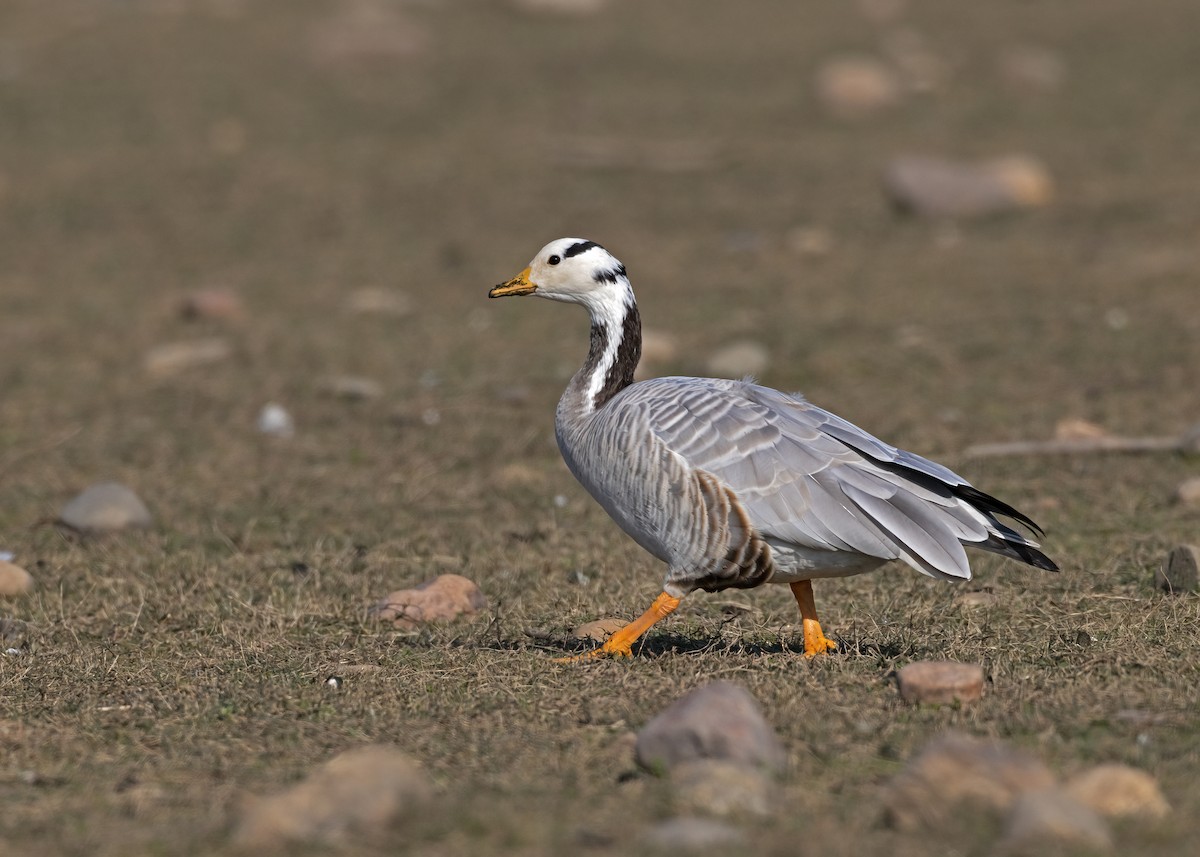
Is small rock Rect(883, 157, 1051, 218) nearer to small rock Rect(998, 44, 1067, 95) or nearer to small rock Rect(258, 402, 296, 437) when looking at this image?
small rock Rect(998, 44, 1067, 95)

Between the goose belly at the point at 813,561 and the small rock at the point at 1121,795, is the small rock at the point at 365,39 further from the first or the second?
the small rock at the point at 1121,795

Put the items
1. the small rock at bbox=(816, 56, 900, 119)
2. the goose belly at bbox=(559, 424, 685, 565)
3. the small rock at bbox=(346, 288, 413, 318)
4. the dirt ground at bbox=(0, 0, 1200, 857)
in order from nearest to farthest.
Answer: the dirt ground at bbox=(0, 0, 1200, 857) → the goose belly at bbox=(559, 424, 685, 565) → the small rock at bbox=(346, 288, 413, 318) → the small rock at bbox=(816, 56, 900, 119)

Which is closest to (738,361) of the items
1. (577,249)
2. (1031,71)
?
(577,249)

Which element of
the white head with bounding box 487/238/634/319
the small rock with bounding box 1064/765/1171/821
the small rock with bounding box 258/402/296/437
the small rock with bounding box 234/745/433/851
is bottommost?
the small rock with bounding box 258/402/296/437

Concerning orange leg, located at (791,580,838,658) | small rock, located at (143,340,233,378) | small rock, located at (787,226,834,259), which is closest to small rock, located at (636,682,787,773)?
orange leg, located at (791,580,838,658)

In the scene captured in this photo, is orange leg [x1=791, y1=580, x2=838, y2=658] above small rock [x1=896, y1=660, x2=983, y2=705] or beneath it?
beneath

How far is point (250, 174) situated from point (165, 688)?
1354 centimetres

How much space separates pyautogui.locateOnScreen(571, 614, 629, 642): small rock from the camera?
7176 mm

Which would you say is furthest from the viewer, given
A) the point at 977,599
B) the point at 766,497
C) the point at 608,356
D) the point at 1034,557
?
the point at 977,599

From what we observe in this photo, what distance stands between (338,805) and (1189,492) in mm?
6242

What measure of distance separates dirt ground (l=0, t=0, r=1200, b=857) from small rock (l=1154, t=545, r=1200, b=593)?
1.00 ft

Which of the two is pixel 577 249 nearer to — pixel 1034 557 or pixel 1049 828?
pixel 1034 557

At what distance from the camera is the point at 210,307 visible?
1447 centimetres

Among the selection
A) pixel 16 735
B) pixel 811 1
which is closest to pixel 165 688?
pixel 16 735
